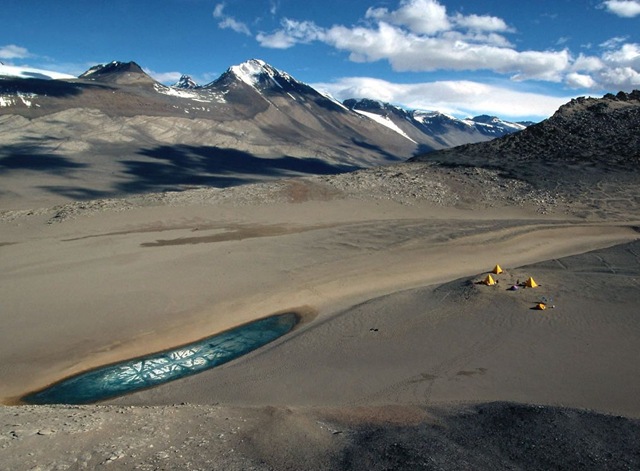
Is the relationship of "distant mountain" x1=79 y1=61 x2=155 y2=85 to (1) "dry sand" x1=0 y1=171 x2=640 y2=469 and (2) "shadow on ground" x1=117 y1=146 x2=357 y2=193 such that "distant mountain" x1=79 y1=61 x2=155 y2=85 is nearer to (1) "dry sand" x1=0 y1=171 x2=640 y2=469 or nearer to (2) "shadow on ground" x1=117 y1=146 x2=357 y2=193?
(2) "shadow on ground" x1=117 y1=146 x2=357 y2=193

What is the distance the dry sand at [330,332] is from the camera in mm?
5820

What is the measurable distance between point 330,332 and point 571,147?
23027 mm

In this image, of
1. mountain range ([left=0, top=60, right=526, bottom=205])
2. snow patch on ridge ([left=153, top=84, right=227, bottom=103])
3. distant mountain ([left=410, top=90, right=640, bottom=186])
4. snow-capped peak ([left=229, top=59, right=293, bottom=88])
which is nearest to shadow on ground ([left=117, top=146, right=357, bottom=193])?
mountain range ([left=0, top=60, right=526, bottom=205])

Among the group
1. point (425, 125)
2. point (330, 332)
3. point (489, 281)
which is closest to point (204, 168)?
point (489, 281)

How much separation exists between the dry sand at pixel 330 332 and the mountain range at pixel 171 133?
23889 millimetres

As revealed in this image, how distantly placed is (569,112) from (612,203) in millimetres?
10845

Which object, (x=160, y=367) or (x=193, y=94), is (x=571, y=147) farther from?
(x=193, y=94)

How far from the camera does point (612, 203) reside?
22.9 meters

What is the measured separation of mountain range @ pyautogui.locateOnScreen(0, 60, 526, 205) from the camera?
48.3 m

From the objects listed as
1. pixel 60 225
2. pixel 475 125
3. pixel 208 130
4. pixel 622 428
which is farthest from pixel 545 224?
pixel 475 125

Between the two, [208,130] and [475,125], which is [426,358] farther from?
[475,125]

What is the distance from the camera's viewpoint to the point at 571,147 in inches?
1103

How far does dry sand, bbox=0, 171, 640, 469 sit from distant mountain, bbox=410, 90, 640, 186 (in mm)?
4512

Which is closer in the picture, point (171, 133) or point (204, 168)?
point (204, 168)
